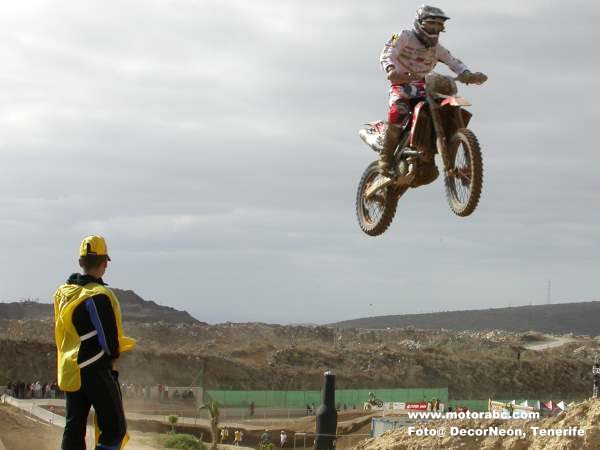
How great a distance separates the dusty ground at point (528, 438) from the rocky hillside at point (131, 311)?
325 ft

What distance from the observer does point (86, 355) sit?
571cm

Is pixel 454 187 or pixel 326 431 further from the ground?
pixel 454 187

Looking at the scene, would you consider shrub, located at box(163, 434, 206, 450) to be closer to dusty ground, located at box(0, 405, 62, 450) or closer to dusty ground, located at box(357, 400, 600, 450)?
dusty ground, located at box(0, 405, 62, 450)

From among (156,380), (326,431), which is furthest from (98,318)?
(156,380)

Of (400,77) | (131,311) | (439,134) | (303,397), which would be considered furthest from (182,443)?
(131,311)

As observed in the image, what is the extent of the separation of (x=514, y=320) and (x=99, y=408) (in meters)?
174

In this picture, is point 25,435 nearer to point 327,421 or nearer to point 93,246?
point 327,421

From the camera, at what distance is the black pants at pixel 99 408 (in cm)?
570

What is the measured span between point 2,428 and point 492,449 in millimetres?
11540

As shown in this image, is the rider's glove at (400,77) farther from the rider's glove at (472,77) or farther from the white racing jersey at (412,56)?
the rider's glove at (472,77)

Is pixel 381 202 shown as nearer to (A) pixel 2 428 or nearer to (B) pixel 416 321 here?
(A) pixel 2 428

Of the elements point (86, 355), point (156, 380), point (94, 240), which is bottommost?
point (156, 380)

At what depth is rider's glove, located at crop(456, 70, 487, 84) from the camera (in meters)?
11.0

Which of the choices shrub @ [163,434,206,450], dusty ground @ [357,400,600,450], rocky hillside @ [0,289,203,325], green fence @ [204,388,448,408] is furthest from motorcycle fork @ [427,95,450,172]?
rocky hillside @ [0,289,203,325]
